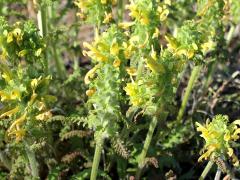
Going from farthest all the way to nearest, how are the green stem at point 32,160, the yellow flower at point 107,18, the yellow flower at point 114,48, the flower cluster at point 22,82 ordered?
the yellow flower at point 107,18
the green stem at point 32,160
the flower cluster at point 22,82
the yellow flower at point 114,48

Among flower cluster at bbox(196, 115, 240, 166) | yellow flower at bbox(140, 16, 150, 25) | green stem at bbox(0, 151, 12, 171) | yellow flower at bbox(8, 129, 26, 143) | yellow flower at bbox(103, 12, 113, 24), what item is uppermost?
yellow flower at bbox(103, 12, 113, 24)

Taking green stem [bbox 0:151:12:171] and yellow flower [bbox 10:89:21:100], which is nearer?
yellow flower [bbox 10:89:21:100]

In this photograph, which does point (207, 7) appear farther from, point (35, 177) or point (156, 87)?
point (35, 177)

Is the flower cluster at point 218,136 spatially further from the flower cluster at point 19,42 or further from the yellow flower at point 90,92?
the flower cluster at point 19,42

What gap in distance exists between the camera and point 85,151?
11.9 ft

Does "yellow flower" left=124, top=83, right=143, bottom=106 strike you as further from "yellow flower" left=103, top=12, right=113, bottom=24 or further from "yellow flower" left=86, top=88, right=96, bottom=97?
"yellow flower" left=103, top=12, right=113, bottom=24

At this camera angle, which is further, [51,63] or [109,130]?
[51,63]

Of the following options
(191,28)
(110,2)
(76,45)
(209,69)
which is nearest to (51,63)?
(76,45)

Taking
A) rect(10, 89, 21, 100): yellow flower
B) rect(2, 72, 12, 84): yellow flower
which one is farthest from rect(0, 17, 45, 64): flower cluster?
rect(10, 89, 21, 100): yellow flower

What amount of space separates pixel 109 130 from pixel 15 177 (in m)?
1.07

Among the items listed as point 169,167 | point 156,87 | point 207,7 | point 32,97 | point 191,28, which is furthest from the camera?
point 169,167

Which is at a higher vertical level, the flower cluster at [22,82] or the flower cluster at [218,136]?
the flower cluster at [22,82]

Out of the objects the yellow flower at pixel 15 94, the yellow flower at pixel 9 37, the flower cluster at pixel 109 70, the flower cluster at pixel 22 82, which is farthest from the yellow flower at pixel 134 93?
the yellow flower at pixel 9 37

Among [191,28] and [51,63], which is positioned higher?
[51,63]
